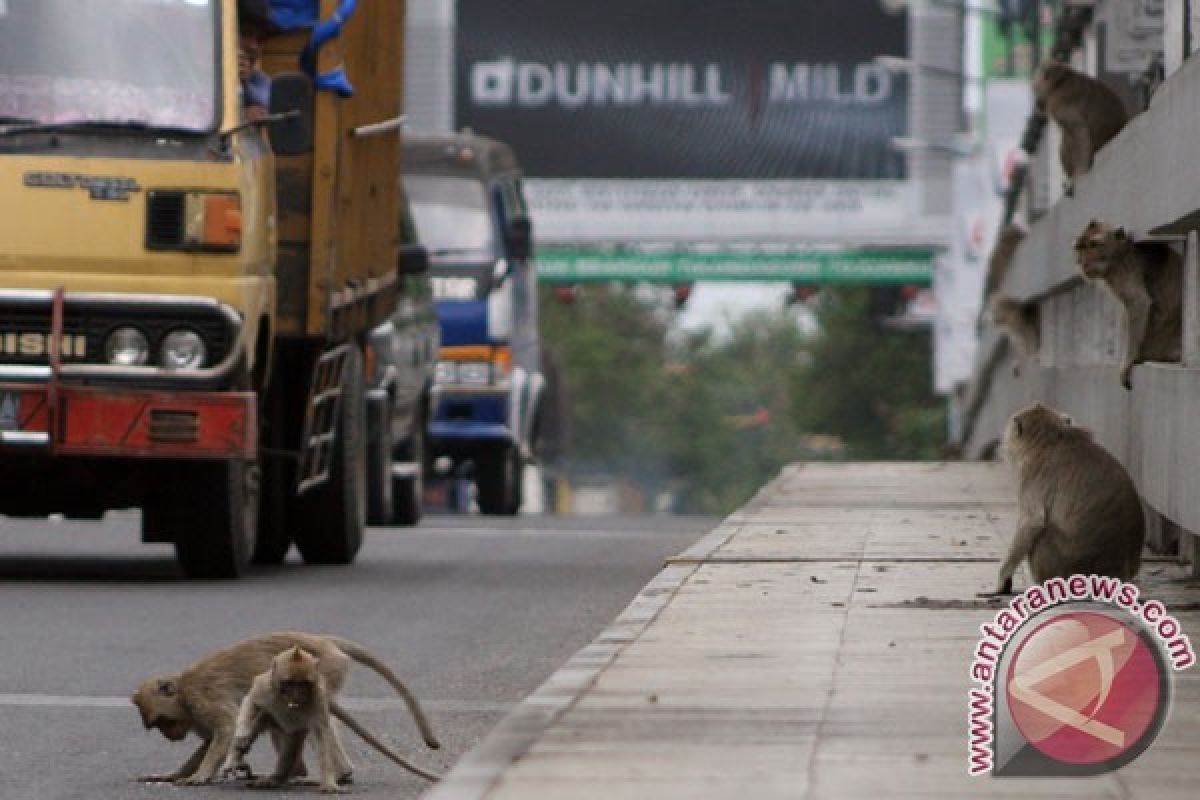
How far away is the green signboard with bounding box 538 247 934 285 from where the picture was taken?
3007 inches

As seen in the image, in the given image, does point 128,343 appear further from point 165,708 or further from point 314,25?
point 165,708

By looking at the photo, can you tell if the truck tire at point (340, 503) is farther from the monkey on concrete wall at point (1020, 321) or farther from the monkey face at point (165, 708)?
the monkey face at point (165, 708)

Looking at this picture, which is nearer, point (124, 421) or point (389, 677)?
point (389, 677)

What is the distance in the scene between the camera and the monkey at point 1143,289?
54.2 feet

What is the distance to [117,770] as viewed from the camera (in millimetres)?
10344

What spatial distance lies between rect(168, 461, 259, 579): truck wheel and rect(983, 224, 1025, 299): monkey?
43.9ft

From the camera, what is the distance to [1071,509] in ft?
41.2

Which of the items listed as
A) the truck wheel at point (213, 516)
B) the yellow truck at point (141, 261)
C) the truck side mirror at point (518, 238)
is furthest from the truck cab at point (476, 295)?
the yellow truck at point (141, 261)

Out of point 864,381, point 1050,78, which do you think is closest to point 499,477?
point 1050,78

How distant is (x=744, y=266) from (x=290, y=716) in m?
67.4

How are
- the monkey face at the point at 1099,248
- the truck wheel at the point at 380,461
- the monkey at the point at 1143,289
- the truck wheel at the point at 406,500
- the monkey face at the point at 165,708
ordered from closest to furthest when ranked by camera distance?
the monkey face at the point at 165,708, the monkey at the point at 1143,289, the monkey face at the point at 1099,248, the truck wheel at the point at 380,461, the truck wheel at the point at 406,500

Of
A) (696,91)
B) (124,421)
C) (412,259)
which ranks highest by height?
(696,91)

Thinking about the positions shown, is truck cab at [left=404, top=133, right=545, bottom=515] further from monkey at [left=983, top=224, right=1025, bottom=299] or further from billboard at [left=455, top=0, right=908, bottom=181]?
billboard at [left=455, top=0, right=908, bottom=181]

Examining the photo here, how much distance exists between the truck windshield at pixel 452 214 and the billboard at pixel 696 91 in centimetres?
4574
